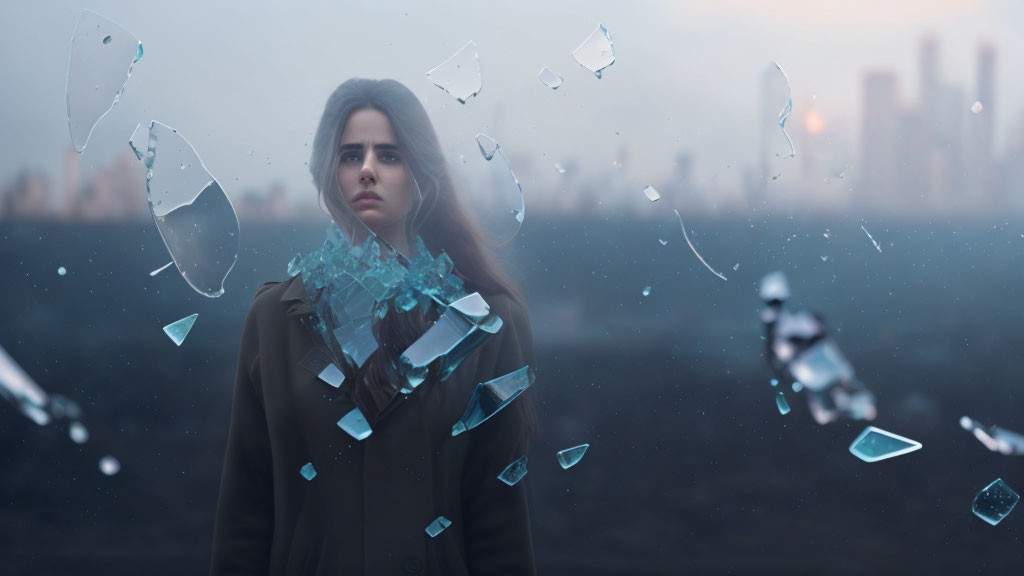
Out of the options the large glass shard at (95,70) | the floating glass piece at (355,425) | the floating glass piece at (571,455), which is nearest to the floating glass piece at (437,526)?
the floating glass piece at (355,425)

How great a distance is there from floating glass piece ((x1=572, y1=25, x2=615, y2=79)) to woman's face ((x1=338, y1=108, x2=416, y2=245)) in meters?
0.30

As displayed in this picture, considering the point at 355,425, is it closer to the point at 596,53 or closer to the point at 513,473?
the point at 513,473

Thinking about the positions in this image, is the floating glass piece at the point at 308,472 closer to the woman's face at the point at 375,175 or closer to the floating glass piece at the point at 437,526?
the floating glass piece at the point at 437,526

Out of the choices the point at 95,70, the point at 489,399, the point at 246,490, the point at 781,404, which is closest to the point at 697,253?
the point at 781,404

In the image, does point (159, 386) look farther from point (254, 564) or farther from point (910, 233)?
point (910, 233)

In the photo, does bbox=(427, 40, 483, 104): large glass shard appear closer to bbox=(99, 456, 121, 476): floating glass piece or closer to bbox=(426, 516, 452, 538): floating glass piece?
bbox=(426, 516, 452, 538): floating glass piece

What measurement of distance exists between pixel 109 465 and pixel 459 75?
725mm

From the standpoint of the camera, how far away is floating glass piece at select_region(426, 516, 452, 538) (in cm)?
86

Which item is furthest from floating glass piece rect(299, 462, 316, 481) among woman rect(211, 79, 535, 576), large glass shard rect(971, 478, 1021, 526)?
large glass shard rect(971, 478, 1021, 526)

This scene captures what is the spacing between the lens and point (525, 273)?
1.05m

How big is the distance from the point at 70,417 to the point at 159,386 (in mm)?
141

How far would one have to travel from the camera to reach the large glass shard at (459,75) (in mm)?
1030

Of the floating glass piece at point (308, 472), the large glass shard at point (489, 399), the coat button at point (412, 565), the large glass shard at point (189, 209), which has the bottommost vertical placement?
the coat button at point (412, 565)

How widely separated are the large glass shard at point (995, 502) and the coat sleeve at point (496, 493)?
65 cm
